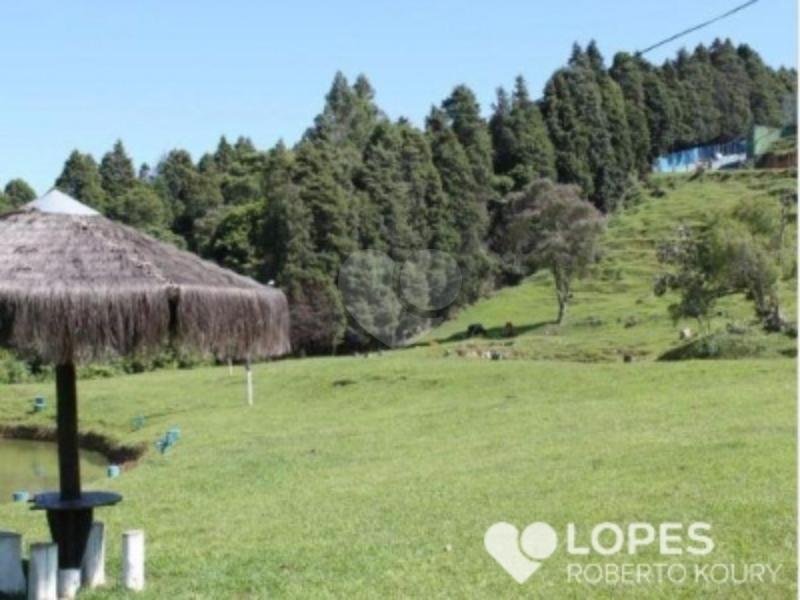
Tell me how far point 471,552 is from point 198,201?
57787 millimetres

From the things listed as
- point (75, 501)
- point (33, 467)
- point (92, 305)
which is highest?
point (92, 305)

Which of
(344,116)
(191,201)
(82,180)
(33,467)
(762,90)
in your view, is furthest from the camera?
(762,90)

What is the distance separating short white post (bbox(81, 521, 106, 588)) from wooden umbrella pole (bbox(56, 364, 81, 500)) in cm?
28

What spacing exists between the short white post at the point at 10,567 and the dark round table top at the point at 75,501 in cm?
28

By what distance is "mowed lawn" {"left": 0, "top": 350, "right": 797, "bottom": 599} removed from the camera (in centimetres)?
722

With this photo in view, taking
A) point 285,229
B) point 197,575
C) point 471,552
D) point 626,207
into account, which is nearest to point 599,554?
point 471,552

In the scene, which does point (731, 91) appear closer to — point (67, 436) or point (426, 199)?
point (426, 199)

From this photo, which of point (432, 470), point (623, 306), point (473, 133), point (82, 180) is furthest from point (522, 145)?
point (432, 470)

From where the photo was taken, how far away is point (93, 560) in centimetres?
730

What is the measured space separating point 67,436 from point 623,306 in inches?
1749

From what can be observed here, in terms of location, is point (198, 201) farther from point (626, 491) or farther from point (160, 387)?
point (626, 491)

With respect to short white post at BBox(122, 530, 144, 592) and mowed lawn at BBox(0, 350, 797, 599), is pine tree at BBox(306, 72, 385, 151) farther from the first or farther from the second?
short white post at BBox(122, 530, 144, 592)

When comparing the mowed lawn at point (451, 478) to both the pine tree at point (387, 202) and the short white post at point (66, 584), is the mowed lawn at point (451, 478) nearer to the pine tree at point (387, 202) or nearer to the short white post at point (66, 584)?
the short white post at point (66, 584)

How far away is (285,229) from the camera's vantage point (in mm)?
45812
